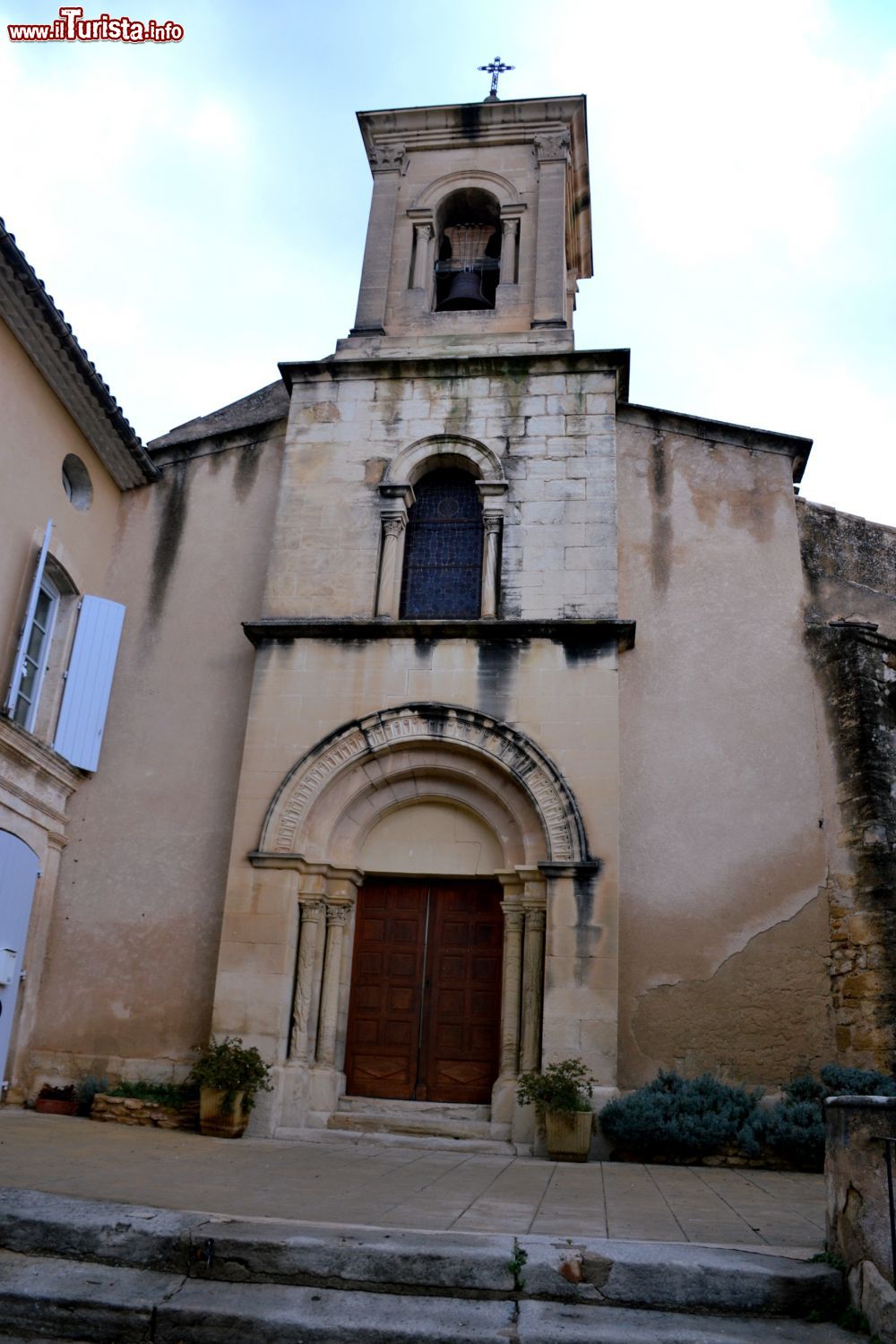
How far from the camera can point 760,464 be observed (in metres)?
12.1

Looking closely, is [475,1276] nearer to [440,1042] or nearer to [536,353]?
[440,1042]


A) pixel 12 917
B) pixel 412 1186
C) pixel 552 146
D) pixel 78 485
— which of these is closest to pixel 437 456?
pixel 78 485

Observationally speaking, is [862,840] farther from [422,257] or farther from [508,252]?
[422,257]

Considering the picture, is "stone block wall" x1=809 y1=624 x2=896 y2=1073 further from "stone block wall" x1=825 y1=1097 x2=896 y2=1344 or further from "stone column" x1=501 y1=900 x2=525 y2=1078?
"stone block wall" x1=825 y1=1097 x2=896 y2=1344

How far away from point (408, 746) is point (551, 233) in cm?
696

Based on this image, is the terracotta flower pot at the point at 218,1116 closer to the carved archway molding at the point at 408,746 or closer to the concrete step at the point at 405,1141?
the concrete step at the point at 405,1141

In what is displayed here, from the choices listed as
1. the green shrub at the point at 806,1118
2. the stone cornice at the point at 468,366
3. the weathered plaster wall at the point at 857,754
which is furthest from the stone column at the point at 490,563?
the green shrub at the point at 806,1118

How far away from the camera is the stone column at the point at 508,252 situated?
1331 cm

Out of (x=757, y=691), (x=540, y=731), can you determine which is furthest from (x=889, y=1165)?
(x=757, y=691)

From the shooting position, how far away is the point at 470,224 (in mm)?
14453

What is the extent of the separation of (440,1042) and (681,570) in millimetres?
5498

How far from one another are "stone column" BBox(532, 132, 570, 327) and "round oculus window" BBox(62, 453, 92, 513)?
5518 mm

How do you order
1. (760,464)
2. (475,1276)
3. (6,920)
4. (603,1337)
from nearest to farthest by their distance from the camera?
(603,1337)
(475,1276)
(6,920)
(760,464)

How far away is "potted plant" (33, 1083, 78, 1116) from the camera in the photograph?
10.0m
